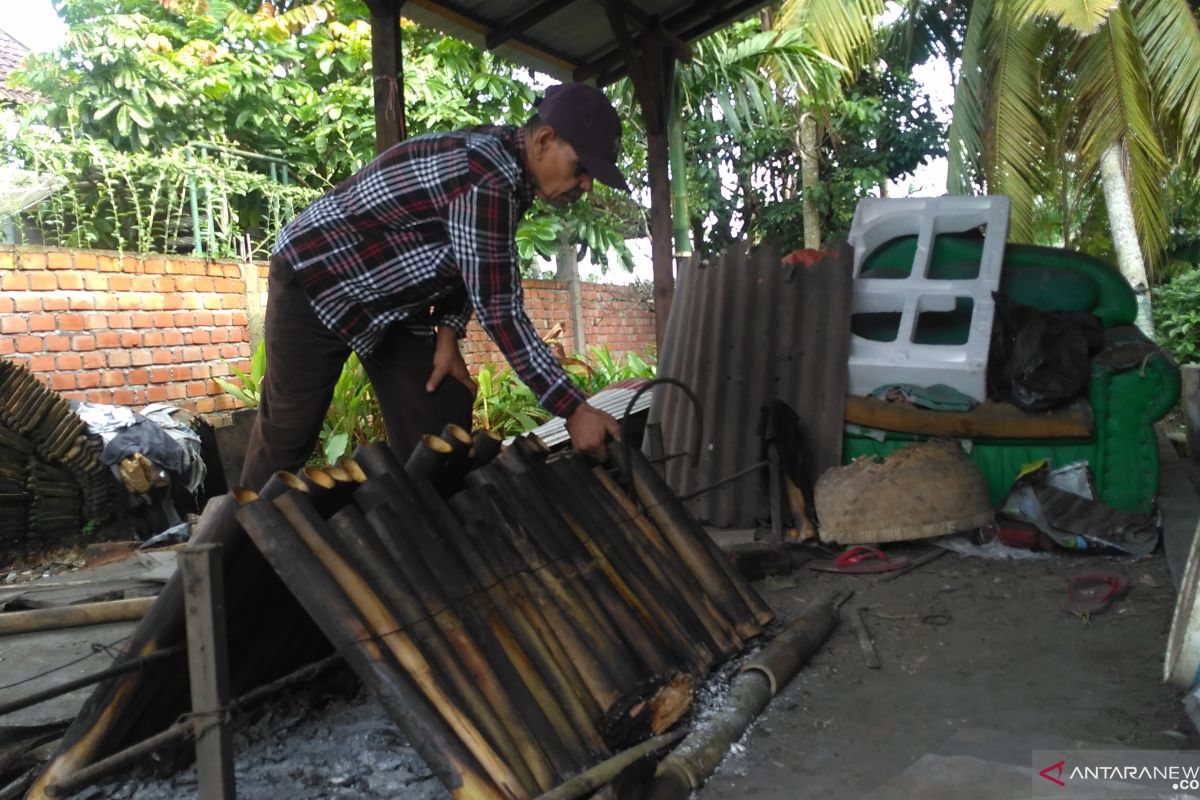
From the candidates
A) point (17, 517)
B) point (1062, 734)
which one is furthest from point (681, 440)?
point (17, 517)

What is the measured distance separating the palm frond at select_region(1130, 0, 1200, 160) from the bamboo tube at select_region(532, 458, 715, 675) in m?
8.29

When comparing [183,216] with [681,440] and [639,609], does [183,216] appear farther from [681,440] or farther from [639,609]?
[639,609]

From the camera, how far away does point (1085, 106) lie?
9.03 meters

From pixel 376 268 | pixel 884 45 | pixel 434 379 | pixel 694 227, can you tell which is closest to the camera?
pixel 376 268

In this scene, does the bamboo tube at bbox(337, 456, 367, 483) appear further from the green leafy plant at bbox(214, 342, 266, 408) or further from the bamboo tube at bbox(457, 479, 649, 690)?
the green leafy plant at bbox(214, 342, 266, 408)

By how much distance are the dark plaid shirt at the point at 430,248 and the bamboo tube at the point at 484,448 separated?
17 centimetres

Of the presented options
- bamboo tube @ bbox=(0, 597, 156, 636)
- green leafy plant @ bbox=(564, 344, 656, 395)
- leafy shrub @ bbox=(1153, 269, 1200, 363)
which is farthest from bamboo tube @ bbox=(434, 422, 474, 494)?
leafy shrub @ bbox=(1153, 269, 1200, 363)

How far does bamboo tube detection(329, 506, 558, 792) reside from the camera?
5.40ft

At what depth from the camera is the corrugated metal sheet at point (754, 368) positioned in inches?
156

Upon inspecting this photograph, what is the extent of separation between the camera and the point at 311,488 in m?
1.83

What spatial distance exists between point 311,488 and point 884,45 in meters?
12.3

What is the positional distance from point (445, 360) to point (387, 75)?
1.62 m

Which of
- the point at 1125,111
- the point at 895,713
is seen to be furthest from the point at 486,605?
the point at 1125,111

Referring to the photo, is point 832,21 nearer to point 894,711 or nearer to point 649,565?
point 649,565
